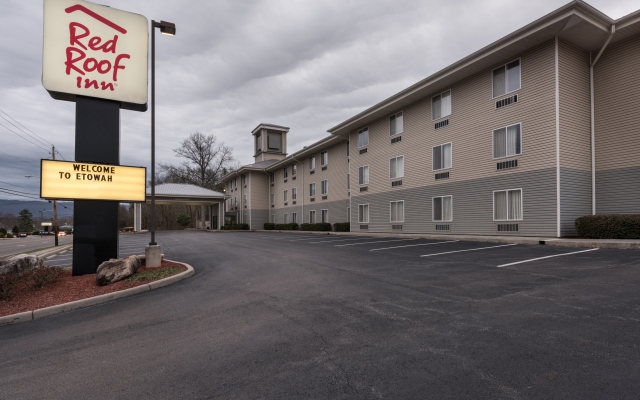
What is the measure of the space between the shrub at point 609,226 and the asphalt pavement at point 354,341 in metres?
6.54

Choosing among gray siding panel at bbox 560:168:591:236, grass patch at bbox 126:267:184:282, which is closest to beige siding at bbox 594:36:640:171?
gray siding panel at bbox 560:168:591:236

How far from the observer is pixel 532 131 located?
49.5 ft

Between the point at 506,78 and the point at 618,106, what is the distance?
477cm

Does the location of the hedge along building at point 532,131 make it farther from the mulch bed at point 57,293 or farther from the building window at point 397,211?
the mulch bed at point 57,293

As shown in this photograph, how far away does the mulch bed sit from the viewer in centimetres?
689

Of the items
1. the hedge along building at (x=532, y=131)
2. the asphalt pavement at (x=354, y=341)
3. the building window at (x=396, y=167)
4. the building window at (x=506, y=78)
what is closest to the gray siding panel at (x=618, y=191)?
the hedge along building at (x=532, y=131)

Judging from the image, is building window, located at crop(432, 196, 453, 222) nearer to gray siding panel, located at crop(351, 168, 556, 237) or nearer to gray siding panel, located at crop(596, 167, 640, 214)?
gray siding panel, located at crop(351, 168, 556, 237)

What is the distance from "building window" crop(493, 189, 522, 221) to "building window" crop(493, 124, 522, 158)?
192 cm

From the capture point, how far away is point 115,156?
33.8ft

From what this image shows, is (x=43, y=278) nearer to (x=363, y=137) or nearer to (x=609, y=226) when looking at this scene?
(x=609, y=226)

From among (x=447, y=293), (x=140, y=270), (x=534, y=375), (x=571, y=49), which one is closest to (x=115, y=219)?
(x=140, y=270)

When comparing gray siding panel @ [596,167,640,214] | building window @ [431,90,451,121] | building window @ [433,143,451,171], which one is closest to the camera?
gray siding panel @ [596,167,640,214]

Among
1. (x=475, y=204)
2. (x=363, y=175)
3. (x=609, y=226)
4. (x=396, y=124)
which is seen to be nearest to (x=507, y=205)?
(x=475, y=204)

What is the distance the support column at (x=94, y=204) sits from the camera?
978 cm
